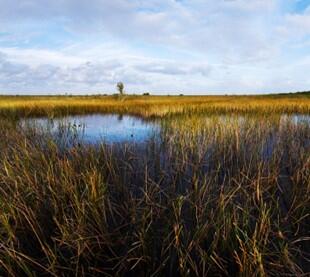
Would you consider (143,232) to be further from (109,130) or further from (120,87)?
(120,87)

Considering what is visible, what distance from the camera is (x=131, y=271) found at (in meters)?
2.93

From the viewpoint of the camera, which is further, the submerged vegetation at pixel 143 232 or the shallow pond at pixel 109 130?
the shallow pond at pixel 109 130

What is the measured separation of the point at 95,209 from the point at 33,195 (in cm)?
103

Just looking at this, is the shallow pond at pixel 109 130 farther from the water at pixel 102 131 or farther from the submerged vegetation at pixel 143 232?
the submerged vegetation at pixel 143 232

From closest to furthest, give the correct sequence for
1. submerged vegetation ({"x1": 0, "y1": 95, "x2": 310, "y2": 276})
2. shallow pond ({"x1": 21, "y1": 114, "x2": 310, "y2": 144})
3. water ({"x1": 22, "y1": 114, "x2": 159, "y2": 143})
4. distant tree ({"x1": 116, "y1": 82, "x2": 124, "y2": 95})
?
submerged vegetation ({"x1": 0, "y1": 95, "x2": 310, "y2": 276}) → shallow pond ({"x1": 21, "y1": 114, "x2": 310, "y2": 144}) → water ({"x1": 22, "y1": 114, "x2": 159, "y2": 143}) → distant tree ({"x1": 116, "y1": 82, "x2": 124, "y2": 95})

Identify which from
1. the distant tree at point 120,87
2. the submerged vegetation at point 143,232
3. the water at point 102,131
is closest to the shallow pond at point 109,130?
the water at point 102,131

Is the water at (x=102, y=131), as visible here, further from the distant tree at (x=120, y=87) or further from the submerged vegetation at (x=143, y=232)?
the distant tree at (x=120, y=87)

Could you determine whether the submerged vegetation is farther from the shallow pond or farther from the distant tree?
the distant tree

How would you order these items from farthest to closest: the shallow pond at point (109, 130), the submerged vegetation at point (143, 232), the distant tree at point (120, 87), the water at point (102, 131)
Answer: the distant tree at point (120, 87), the water at point (102, 131), the shallow pond at point (109, 130), the submerged vegetation at point (143, 232)

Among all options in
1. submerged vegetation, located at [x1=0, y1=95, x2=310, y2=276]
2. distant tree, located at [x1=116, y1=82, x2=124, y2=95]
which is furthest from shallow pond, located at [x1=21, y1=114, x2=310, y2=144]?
distant tree, located at [x1=116, y1=82, x2=124, y2=95]

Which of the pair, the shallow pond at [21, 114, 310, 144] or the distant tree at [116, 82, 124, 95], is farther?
the distant tree at [116, 82, 124, 95]

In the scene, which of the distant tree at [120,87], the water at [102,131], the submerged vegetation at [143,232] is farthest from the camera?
the distant tree at [120,87]

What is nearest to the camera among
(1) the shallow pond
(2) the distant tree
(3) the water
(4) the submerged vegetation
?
(4) the submerged vegetation

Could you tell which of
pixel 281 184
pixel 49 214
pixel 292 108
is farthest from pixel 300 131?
pixel 292 108
